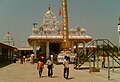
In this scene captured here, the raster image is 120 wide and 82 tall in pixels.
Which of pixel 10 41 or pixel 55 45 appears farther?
pixel 10 41

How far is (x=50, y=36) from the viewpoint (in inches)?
1668

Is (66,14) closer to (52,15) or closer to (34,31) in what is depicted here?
(34,31)

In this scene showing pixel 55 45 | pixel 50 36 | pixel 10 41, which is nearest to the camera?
pixel 50 36

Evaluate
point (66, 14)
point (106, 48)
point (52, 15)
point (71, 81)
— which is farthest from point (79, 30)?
point (71, 81)

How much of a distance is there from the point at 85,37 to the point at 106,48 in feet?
84.1

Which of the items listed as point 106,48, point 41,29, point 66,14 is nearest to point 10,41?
point 41,29

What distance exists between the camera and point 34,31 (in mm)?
42656

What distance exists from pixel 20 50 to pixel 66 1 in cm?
4322

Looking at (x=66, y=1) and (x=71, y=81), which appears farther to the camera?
(x=66, y=1)

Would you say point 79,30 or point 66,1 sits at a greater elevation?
point 66,1

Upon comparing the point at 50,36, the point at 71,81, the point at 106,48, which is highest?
the point at 50,36

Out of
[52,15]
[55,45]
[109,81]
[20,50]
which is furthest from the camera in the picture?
[20,50]

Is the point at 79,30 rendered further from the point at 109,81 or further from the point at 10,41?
the point at 10,41

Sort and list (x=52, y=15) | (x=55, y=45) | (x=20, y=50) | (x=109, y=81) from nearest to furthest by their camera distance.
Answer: (x=109, y=81), (x=55, y=45), (x=52, y=15), (x=20, y=50)
